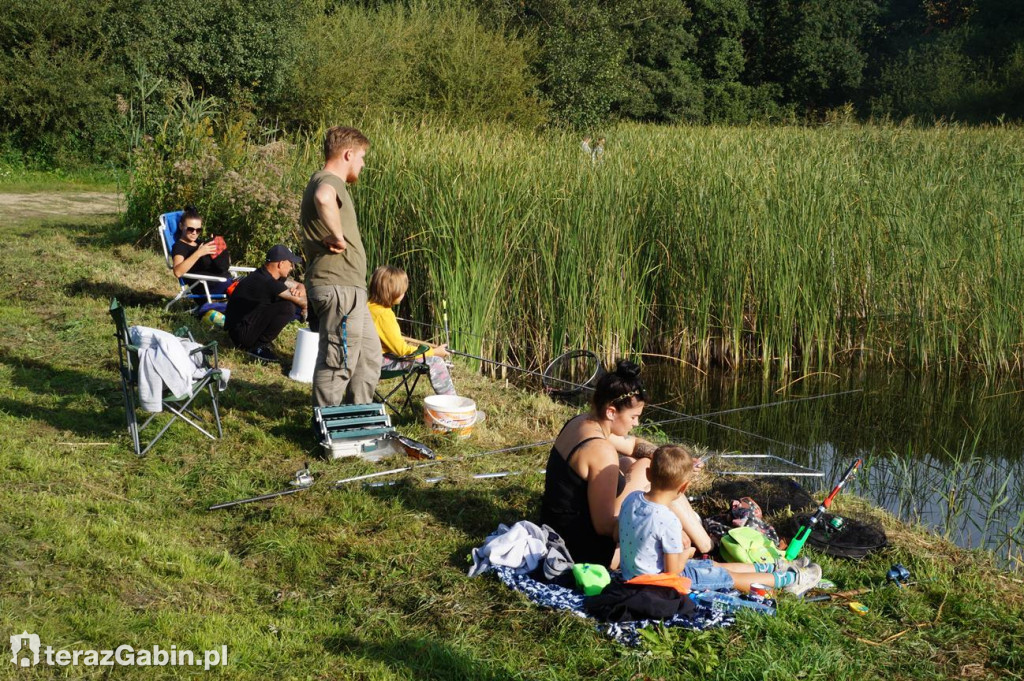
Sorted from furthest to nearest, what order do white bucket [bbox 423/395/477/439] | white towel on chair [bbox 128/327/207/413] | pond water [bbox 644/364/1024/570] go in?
pond water [bbox 644/364/1024/570] → white bucket [bbox 423/395/477/439] → white towel on chair [bbox 128/327/207/413]

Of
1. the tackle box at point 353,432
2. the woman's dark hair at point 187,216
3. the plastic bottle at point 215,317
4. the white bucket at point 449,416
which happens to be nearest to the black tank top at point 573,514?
the tackle box at point 353,432

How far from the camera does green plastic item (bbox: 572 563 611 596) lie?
3533mm

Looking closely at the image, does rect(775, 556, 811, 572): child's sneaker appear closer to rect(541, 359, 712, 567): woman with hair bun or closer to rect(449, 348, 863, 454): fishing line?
rect(541, 359, 712, 567): woman with hair bun

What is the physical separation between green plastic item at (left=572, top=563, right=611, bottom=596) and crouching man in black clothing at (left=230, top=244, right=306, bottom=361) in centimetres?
362

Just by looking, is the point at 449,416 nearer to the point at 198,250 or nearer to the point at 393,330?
the point at 393,330

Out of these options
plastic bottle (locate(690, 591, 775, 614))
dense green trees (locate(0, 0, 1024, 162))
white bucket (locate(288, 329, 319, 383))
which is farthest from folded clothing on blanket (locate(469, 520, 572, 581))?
dense green trees (locate(0, 0, 1024, 162))

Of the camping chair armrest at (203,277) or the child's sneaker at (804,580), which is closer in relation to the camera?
the child's sneaker at (804,580)

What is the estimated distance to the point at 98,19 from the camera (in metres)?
16.9

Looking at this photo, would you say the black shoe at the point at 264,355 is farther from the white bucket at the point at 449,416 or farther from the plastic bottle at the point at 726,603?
the plastic bottle at the point at 726,603

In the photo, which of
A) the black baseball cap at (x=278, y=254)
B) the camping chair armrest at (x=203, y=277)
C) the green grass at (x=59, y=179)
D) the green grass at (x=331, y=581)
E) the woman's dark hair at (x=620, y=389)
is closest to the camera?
the green grass at (x=331, y=581)

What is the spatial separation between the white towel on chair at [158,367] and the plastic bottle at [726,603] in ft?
8.94

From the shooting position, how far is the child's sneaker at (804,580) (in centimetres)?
366

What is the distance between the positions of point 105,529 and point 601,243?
462cm

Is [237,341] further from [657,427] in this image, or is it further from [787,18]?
[787,18]
